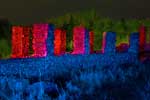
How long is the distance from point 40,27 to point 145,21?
1.93 metres

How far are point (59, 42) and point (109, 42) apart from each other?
Result: 647 mm

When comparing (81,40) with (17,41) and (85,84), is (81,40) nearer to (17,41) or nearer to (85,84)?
(85,84)

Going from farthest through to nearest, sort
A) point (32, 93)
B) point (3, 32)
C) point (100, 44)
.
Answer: point (100, 44) < point (3, 32) < point (32, 93)

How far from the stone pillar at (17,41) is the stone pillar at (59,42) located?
0.44m

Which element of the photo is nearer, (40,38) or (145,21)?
(40,38)

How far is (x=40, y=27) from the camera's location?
3.20 meters

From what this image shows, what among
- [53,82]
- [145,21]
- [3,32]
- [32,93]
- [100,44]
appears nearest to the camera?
[32,93]

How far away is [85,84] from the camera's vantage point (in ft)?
11.0

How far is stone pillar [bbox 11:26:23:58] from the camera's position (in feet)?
9.84

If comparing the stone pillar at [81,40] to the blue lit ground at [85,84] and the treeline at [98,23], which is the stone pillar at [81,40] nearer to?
the blue lit ground at [85,84]

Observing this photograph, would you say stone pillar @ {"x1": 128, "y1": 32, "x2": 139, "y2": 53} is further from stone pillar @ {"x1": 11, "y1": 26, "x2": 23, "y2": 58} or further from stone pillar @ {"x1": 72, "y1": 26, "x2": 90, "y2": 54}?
stone pillar @ {"x1": 11, "y1": 26, "x2": 23, "y2": 58}

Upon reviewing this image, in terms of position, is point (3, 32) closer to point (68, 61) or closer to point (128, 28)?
point (68, 61)

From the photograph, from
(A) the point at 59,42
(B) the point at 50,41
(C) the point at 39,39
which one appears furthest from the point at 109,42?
(C) the point at 39,39

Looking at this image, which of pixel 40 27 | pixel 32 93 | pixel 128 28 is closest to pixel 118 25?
pixel 128 28
